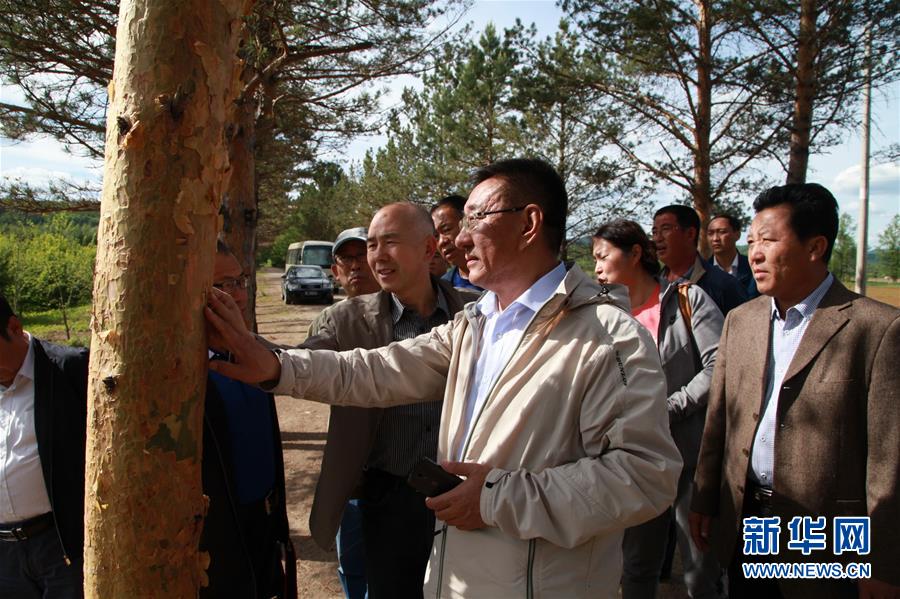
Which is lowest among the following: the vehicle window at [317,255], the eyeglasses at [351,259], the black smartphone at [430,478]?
the black smartphone at [430,478]

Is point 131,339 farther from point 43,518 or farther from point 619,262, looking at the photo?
point 619,262

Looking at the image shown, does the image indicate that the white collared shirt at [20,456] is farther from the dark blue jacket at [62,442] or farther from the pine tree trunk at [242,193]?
the pine tree trunk at [242,193]

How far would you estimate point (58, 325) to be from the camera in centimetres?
1859

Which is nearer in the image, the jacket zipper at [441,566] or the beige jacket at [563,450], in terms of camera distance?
the beige jacket at [563,450]

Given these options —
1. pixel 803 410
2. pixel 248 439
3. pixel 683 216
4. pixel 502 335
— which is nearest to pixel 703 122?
pixel 683 216

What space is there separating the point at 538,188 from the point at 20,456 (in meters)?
2.13

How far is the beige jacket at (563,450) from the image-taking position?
136cm

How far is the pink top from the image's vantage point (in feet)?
10.3

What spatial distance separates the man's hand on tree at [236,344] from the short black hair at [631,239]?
2.19 m

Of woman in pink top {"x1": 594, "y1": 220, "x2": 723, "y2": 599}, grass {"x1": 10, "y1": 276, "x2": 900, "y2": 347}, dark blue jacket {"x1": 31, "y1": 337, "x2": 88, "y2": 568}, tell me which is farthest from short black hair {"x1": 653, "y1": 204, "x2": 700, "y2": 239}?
grass {"x1": 10, "y1": 276, "x2": 900, "y2": 347}

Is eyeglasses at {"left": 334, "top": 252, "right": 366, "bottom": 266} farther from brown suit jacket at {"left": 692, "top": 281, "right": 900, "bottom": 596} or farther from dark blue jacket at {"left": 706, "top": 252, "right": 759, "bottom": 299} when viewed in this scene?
dark blue jacket at {"left": 706, "top": 252, "right": 759, "bottom": 299}

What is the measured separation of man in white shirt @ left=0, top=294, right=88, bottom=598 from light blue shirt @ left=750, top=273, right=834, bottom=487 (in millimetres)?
2542

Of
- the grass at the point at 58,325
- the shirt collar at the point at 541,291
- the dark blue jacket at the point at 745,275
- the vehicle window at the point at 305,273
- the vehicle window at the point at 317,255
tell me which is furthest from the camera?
the vehicle window at the point at 317,255

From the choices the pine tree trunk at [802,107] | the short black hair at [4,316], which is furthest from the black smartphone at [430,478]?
the pine tree trunk at [802,107]
